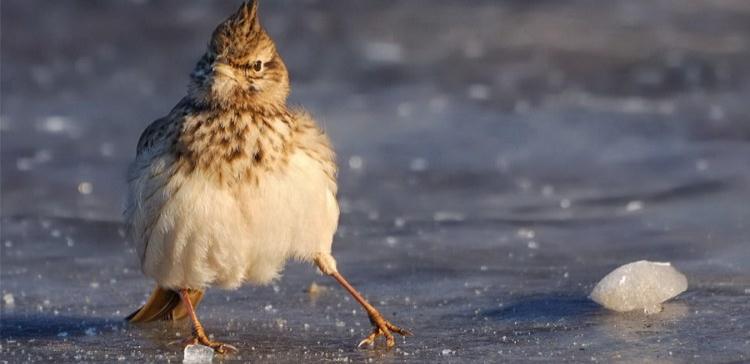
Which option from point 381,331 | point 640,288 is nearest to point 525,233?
point 640,288

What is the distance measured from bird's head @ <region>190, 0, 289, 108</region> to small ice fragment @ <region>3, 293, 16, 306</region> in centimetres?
144

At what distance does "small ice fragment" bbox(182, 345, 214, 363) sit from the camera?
207 inches

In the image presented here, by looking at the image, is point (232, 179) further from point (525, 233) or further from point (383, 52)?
point (383, 52)

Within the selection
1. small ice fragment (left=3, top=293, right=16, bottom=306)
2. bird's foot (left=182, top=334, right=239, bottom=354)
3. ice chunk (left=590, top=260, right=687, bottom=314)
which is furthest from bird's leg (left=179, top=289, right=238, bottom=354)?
ice chunk (left=590, top=260, right=687, bottom=314)

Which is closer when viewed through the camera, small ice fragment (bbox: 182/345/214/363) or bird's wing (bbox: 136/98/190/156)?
small ice fragment (bbox: 182/345/214/363)

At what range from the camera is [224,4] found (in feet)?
42.8

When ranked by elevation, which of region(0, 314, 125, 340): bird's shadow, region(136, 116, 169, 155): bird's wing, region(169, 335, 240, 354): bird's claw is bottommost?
region(169, 335, 240, 354): bird's claw

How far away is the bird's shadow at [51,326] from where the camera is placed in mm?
5840

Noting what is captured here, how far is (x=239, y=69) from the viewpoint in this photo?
5633 millimetres

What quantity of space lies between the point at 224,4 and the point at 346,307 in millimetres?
7161

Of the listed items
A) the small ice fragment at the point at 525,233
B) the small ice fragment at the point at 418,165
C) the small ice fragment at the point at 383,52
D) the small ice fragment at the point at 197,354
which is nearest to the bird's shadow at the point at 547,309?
the small ice fragment at the point at 197,354

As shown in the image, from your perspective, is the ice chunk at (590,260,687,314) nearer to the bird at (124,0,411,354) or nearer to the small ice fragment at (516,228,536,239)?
the bird at (124,0,411,354)

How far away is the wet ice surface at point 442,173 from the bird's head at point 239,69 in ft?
3.00

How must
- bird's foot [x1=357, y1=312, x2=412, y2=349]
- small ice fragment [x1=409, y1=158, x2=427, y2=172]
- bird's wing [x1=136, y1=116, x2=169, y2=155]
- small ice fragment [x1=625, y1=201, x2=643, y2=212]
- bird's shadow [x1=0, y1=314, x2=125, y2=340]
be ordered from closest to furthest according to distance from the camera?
bird's foot [x1=357, y1=312, x2=412, y2=349] < bird's wing [x1=136, y1=116, x2=169, y2=155] < bird's shadow [x1=0, y1=314, x2=125, y2=340] < small ice fragment [x1=625, y1=201, x2=643, y2=212] < small ice fragment [x1=409, y1=158, x2=427, y2=172]
